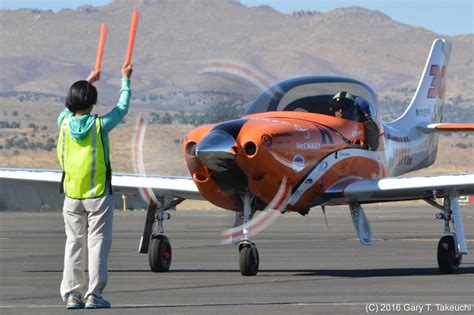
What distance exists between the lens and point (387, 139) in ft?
70.7

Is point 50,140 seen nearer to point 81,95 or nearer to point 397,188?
point 397,188

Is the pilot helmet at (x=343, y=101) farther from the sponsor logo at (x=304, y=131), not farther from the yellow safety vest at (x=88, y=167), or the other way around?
the yellow safety vest at (x=88, y=167)

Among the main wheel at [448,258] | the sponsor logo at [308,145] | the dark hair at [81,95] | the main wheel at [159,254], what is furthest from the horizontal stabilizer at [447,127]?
the dark hair at [81,95]

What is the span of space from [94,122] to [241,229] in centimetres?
530

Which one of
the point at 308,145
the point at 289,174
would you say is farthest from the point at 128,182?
the point at 308,145

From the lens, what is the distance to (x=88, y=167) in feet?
42.9

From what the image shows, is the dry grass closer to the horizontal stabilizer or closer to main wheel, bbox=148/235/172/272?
main wheel, bbox=148/235/172/272

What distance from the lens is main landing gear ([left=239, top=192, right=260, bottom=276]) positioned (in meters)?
17.3

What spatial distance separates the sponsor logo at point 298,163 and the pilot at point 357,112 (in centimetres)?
129

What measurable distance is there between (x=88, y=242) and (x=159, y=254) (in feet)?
18.8

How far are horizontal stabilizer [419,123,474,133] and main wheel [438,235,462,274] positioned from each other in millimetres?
5975

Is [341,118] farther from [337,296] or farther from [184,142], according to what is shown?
[337,296]

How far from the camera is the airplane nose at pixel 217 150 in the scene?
1669 cm

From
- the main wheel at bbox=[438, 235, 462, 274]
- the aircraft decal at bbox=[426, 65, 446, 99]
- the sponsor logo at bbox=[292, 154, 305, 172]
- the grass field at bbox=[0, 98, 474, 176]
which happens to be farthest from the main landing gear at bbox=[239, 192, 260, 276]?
the grass field at bbox=[0, 98, 474, 176]
